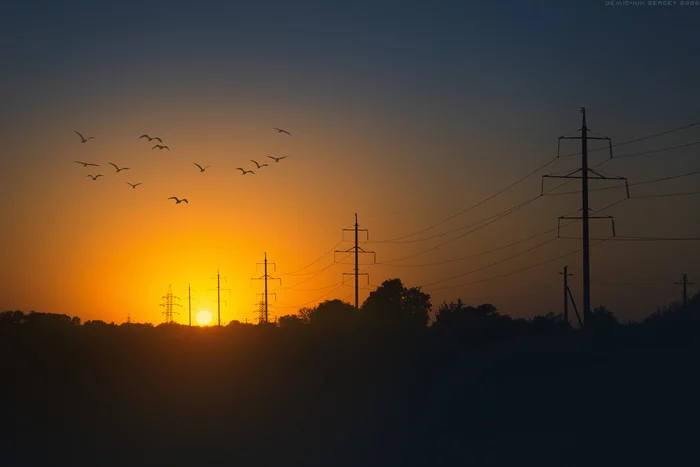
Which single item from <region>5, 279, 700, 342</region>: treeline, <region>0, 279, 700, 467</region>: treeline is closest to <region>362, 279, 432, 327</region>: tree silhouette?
<region>5, 279, 700, 342</region>: treeline

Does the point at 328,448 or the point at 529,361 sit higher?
the point at 529,361

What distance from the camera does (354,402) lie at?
4841 centimetres

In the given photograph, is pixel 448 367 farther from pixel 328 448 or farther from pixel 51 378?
pixel 51 378

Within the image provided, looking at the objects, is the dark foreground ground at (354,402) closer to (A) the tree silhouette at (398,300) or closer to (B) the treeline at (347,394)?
(B) the treeline at (347,394)

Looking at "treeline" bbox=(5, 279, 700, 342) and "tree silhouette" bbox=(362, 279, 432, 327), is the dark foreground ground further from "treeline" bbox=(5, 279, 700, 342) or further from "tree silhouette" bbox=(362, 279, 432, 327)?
"tree silhouette" bbox=(362, 279, 432, 327)

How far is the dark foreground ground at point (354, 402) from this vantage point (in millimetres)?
38375

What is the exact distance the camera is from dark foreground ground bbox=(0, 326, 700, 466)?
38375 mm

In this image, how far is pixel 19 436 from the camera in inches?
1870

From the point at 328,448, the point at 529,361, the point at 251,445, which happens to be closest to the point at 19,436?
the point at 251,445

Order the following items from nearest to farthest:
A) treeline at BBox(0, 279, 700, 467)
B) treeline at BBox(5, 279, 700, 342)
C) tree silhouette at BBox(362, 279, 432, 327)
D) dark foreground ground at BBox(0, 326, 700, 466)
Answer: dark foreground ground at BBox(0, 326, 700, 466), treeline at BBox(0, 279, 700, 467), treeline at BBox(5, 279, 700, 342), tree silhouette at BBox(362, 279, 432, 327)

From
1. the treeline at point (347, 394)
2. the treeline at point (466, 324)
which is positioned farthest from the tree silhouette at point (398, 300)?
the treeline at point (347, 394)

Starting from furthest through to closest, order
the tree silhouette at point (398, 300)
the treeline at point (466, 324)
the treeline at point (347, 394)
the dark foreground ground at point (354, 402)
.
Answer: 1. the tree silhouette at point (398, 300)
2. the treeline at point (466, 324)
3. the treeline at point (347, 394)
4. the dark foreground ground at point (354, 402)

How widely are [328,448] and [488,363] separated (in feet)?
40.1

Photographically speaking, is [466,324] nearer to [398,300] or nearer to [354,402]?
[354,402]
